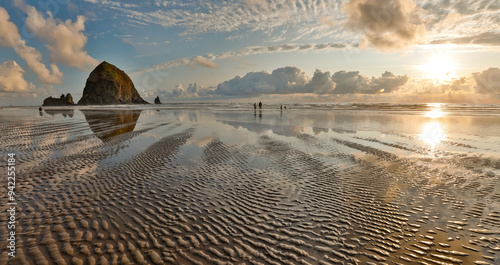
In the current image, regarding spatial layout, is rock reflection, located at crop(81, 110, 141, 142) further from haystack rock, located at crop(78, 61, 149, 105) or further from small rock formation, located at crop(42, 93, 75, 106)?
small rock formation, located at crop(42, 93, 75, 106)

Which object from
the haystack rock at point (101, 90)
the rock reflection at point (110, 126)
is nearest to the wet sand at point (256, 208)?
the rock reflection at point (110, 126)

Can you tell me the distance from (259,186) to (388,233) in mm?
4753

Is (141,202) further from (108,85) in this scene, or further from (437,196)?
(108,85)

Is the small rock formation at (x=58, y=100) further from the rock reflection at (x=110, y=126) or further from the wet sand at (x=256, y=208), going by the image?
the wet sand at (x=256, y=208)

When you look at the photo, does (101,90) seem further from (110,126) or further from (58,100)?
(110,126)

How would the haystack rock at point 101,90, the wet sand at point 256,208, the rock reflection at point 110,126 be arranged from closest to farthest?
the wet sand at point 256,208 < the rock reflection at point 110,126 < the haystack rock at point 101,90

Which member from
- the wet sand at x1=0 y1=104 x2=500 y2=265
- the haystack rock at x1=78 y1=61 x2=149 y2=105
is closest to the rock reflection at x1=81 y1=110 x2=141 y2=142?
the wet sand at x1=0 y1=104 x2=500 y2=265

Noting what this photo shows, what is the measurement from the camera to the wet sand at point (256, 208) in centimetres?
518

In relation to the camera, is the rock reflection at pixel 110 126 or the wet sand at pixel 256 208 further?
the rock reflection at pixel 110 126

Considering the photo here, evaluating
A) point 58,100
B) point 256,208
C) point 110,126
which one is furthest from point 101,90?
point 256,208

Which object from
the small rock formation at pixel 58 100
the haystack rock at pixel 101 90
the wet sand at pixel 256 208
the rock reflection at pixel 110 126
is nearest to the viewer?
the wet sand at pixel 256 208

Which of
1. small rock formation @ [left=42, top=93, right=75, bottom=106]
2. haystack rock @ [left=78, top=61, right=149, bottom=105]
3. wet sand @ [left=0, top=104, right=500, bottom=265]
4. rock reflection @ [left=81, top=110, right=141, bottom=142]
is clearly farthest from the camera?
haystack rock @ [left=78, top=61, right=149, bottom=105]

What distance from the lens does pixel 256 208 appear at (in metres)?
7.36

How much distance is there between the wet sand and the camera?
5.18 m
